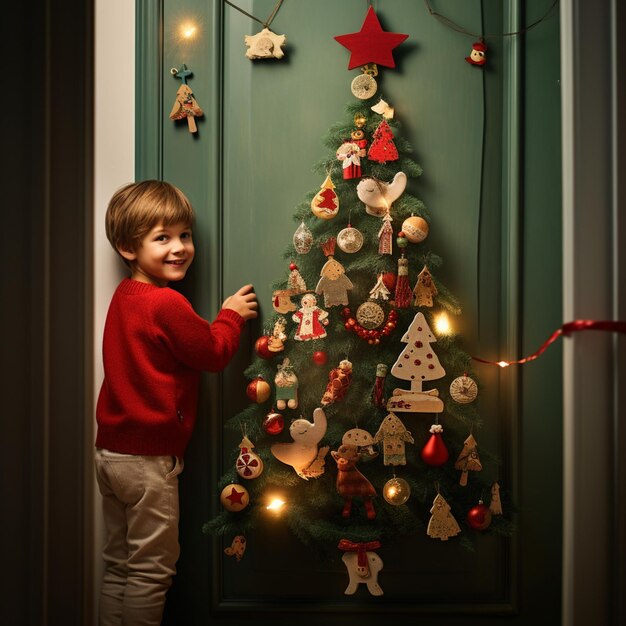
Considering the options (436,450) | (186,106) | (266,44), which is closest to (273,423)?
(436,450)

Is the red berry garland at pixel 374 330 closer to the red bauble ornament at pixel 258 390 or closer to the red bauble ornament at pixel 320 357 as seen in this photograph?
the red bauble ornament at pixel 320 357

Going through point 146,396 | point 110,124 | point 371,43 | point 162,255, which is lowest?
point 146,396

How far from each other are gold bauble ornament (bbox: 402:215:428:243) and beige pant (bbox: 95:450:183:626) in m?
0.88

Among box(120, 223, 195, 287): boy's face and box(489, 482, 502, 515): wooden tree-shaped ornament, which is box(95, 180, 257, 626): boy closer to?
box(120, 223, 195, 287): boy's face

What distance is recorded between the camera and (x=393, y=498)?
57.7 inches

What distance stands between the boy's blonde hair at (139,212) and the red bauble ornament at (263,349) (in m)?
0.39

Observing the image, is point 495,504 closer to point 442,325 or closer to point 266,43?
point 442,325

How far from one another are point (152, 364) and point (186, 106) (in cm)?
76

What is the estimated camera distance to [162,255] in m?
1.48

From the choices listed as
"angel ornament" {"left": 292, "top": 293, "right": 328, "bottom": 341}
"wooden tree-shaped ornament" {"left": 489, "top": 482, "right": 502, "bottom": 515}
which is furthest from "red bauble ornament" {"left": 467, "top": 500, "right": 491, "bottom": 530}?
"angel ornament" {"left": 292, "top": 293, "right": 328, "bottom": 341}

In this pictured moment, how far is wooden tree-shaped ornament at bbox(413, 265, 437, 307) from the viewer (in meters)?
1.46

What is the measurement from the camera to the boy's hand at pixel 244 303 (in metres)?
1.55

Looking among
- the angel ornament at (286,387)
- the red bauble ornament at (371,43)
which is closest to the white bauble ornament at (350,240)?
the angel ornament at (286,387)
